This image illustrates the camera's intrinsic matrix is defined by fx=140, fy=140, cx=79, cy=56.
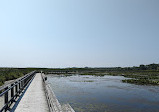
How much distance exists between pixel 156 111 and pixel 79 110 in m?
6.99

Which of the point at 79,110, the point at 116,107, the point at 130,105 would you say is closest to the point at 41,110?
the point at 79,110

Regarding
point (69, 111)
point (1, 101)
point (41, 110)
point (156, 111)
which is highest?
point (1, 101)

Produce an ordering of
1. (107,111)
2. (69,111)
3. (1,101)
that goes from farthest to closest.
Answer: (107,111)
(69,111)
(1,101)

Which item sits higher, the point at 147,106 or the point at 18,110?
the point at 18,110

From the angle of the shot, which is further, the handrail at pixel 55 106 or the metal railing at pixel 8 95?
the handrail at pixel 55 106

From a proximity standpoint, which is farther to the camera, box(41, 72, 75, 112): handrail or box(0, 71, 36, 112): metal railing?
box(41, 72, 75, 112): handrail

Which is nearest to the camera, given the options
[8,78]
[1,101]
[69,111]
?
[1,101]

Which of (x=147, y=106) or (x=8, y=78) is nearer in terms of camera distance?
(x=147, y=106)

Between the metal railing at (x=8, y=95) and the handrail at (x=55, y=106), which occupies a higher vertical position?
the metal railing at (x=8, y=95)

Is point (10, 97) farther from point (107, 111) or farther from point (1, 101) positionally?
point (107, 111)

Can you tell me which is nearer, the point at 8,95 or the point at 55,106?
the point at 8,95

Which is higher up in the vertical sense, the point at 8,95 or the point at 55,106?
the point at 8,95

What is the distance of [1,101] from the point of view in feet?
21.5

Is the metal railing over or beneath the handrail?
over
